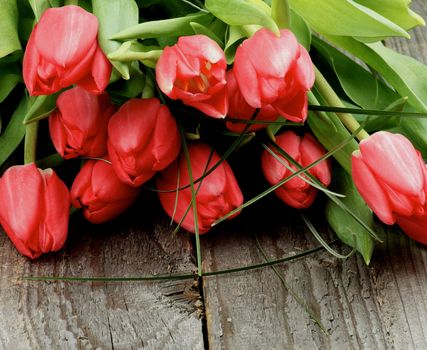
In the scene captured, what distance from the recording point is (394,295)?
88 centimetres

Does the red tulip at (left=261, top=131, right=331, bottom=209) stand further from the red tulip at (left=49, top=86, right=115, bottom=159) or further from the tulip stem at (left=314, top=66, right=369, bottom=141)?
the red tulip at (left=49, top=86, right=115, bottom=159)

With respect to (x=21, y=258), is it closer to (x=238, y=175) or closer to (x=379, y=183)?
(x=238, y=175)

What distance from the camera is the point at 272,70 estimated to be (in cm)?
77

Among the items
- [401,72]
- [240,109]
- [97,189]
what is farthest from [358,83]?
[97,189]

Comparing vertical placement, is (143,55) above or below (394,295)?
above

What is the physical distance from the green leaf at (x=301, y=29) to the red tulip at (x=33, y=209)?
25cm

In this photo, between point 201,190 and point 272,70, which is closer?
point 272,70

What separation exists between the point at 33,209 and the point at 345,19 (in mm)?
315

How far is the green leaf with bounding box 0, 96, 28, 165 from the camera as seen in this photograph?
958 mm

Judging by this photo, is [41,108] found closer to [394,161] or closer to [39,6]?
[39,6]

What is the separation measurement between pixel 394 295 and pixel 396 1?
0.26 m

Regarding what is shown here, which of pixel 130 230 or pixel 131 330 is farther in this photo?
pixel 130 230

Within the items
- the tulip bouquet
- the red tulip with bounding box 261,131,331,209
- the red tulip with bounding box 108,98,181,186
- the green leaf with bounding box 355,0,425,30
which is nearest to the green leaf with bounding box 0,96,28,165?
the tulip bouquet

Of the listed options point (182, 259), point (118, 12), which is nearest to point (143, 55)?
point (118, 12)
